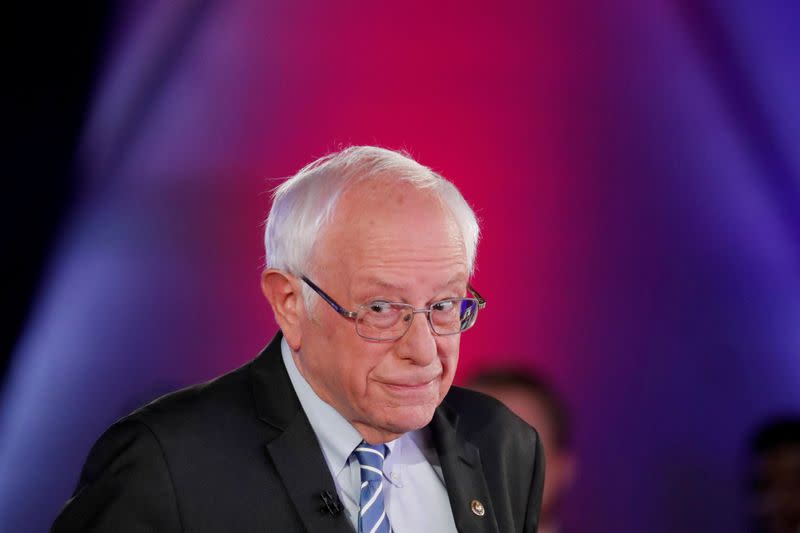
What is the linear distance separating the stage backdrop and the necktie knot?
7.89ft

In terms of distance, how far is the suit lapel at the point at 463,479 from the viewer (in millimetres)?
2186

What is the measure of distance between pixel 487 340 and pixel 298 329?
8.88 feet

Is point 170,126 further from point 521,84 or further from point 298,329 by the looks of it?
point 298,329

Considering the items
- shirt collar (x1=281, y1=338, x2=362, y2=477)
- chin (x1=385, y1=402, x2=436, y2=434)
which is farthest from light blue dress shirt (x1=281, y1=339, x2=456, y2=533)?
chin (x1=385, y1=402, x2=436, y2=434)

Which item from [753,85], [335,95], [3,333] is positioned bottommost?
[753,85]

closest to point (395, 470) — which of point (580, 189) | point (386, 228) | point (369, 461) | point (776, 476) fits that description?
point (369, 461)

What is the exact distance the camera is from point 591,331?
4887mm

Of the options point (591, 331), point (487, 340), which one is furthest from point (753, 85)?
point (487, 340)

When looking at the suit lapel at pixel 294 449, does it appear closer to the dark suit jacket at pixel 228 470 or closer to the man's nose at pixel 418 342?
the dark suit jacket at pixel 228 470

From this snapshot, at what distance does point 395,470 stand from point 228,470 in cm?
41

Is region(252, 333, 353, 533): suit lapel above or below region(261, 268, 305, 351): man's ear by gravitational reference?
below

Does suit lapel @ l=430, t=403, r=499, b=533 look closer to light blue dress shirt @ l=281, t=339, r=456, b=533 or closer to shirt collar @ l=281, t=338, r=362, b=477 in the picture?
light blue dress shirt @ l=281, t=339, r=456, b=533

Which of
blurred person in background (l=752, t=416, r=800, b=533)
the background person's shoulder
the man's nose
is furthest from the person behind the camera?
blurred person in background (l=752, t=416, r=800, b=533)

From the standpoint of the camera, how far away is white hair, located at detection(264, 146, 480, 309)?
2072 mm
